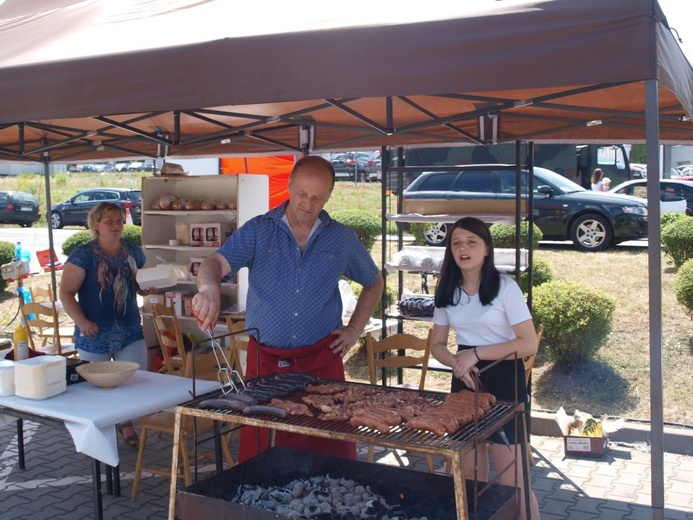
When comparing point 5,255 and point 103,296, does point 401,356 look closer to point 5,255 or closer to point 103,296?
point 103,296

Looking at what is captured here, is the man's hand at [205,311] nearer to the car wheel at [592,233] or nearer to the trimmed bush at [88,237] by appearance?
the trimmed bush at [88,237]

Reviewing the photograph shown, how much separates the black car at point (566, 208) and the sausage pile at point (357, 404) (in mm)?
9739

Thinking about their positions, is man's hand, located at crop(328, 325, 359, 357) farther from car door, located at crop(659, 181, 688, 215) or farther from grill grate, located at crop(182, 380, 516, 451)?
car door, located at crop(659, 181, 688, 215)


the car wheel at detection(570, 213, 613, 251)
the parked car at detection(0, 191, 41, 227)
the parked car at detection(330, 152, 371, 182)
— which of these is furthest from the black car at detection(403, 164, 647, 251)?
the parked car at detection(0, 191, 41, 227)

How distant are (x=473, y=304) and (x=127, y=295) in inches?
108

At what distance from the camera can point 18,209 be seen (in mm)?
25141

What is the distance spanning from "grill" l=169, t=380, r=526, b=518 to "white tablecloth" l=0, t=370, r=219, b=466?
63 centimetres

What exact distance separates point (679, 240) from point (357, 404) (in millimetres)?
8294

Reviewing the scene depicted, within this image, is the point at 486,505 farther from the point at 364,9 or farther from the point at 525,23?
the point at 364,9

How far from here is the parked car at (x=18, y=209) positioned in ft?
81.7

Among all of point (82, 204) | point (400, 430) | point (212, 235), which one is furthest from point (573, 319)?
point (82, 204)

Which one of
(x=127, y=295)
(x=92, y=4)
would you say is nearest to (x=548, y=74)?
(x=92, y=4)

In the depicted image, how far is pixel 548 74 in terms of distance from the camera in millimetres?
2566

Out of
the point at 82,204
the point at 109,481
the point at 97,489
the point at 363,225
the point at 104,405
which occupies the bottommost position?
the point at 109,481
